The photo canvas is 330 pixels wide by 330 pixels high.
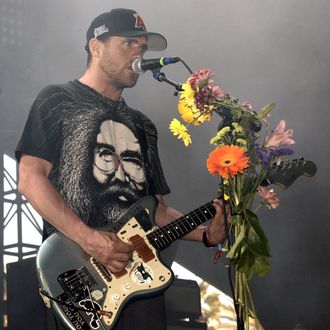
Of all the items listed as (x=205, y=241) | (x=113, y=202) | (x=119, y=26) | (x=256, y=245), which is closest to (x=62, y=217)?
(x=113, y=202)

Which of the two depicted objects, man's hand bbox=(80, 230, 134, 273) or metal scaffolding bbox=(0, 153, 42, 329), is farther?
metal scaffolding bbox=(0, 153, 42, 329)

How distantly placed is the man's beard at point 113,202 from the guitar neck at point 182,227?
7.4 inches

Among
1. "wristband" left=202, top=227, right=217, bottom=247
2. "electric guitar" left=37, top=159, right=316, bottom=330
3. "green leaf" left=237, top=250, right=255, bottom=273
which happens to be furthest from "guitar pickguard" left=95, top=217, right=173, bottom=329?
"green leaf" left=237, top=250, right=255, bottom=273

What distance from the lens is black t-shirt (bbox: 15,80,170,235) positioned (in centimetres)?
247

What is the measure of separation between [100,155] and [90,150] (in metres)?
0.05

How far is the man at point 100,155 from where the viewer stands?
241 centimetres

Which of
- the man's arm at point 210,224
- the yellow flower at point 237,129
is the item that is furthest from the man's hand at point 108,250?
the yellow flower at point 237,129

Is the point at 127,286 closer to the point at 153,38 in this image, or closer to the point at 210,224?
the point at 210,224

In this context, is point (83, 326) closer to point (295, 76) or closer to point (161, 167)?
point (161, 167)

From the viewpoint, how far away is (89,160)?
253 cm

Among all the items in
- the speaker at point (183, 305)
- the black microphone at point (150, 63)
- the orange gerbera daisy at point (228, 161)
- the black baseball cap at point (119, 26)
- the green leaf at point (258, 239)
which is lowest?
the speaker at point (183, 305)

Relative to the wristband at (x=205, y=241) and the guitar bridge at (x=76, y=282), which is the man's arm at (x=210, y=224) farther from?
the guitar bridge at (x=76, y=282)

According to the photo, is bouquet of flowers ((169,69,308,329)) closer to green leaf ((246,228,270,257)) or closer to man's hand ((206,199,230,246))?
green leaf ((246,228,270,257))

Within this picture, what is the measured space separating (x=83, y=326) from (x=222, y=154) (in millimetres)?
836
